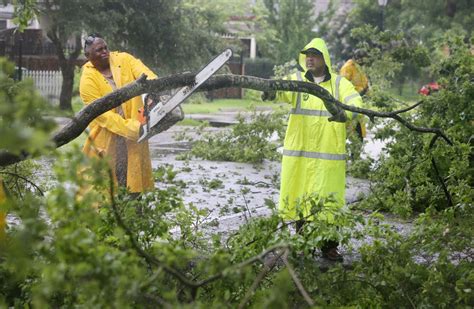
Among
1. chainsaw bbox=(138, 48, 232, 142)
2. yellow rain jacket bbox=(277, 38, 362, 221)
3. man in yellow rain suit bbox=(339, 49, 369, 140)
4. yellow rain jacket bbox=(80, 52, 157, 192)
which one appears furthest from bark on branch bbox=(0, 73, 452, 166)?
man in yellow rain suit bbox=(339, 49, 369, 140)

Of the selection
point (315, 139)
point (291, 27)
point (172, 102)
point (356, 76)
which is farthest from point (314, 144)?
point (291, 27)

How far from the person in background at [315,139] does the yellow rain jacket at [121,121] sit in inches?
43.2

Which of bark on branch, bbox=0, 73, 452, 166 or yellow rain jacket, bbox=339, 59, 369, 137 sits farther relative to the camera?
yellow rain jacket, bbox=339, 59, 369, 137

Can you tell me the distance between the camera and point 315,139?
6953 mm

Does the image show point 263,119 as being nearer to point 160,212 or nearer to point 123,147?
point 123,147

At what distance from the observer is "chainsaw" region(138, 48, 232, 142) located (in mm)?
5473

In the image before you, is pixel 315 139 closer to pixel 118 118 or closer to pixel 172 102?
pixel 172 102

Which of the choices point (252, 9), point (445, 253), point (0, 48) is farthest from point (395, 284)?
point (252, 9)

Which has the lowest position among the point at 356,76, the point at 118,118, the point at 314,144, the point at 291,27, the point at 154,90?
the point at 314,144

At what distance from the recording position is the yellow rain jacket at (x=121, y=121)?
7.01 meters

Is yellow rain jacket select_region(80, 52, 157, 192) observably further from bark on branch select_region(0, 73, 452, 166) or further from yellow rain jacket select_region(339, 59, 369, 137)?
yellow rain jacket select_region(339, 59, 369, 137)

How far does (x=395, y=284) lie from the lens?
4871 mm

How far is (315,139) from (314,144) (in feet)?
0.13

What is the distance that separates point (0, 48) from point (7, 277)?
21.8 metres
